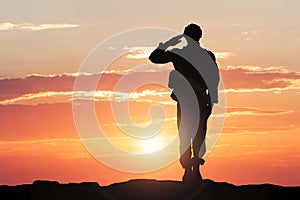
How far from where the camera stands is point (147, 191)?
18484 mm

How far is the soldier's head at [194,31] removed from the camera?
17203 mm

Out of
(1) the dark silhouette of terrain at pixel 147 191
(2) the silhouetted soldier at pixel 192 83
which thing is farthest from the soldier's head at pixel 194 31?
(1) the dark silhouette of terrain at pixel 147 191

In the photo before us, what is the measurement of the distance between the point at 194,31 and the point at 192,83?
1357mm

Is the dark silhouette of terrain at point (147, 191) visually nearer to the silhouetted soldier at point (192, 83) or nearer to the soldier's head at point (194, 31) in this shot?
the silhouetted soldier at point (192, 83)

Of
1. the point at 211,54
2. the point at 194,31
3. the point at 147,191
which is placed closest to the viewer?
the point at 194,31

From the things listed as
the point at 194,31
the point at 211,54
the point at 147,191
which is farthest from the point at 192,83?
the point at 147,191

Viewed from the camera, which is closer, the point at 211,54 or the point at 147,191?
the point at 211,54

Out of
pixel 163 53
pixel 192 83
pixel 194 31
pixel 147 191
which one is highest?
pixel 194 31

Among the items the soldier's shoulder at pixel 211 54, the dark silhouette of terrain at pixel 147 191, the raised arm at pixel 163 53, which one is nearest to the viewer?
the raised arm at pixel 163 53

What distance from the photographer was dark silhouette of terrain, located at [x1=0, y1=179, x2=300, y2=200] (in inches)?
703

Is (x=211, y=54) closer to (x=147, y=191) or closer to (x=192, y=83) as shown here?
(x=192, y=83)

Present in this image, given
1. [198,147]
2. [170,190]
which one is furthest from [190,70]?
[170,190]

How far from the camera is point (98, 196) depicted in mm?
18000

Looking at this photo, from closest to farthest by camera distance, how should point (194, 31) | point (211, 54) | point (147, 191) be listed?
point (194, 31)
point (211, 54)
point (147, 191)
